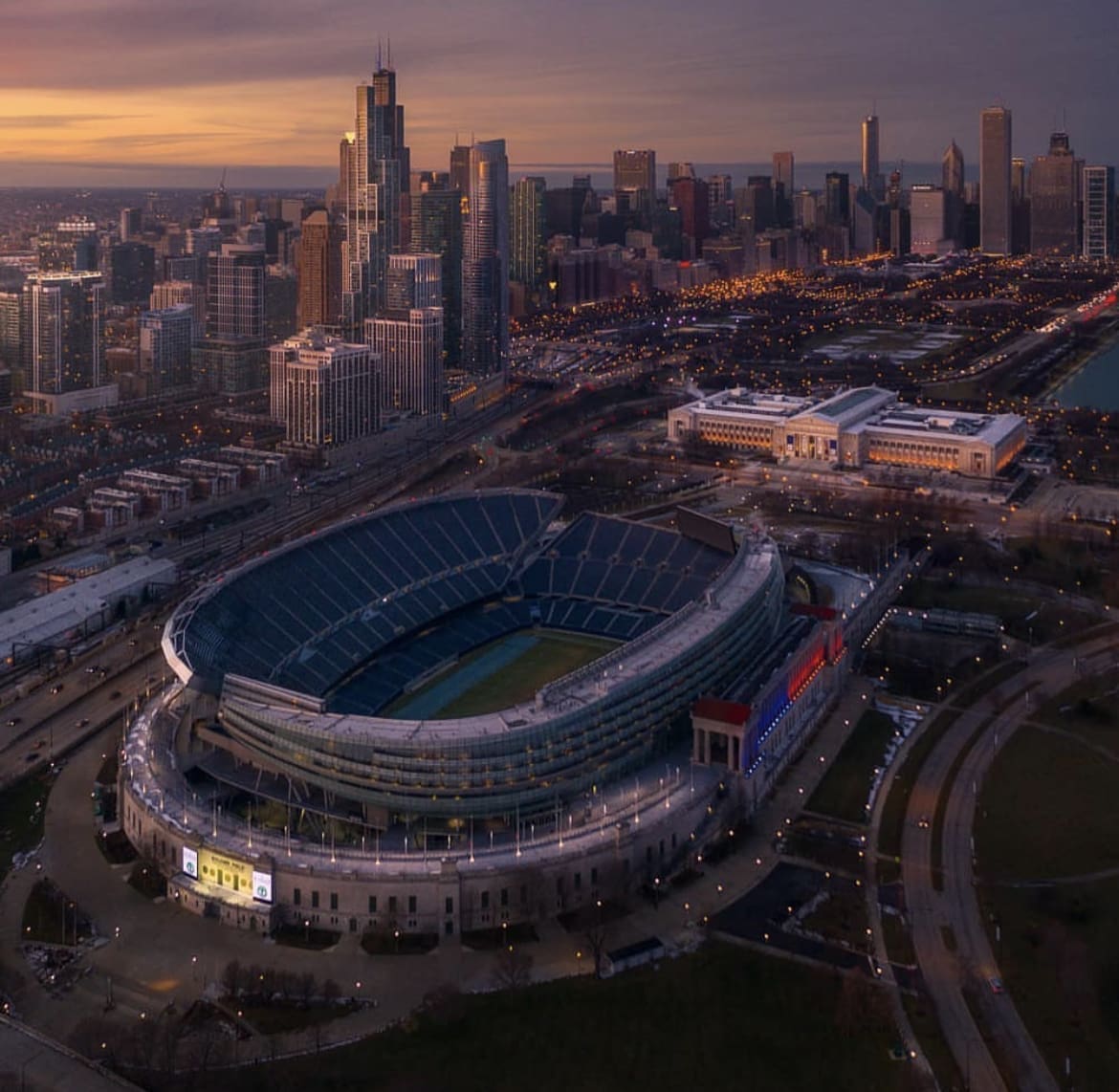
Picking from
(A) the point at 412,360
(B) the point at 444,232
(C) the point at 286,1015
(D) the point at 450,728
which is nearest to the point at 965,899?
(D) the point at 450,728

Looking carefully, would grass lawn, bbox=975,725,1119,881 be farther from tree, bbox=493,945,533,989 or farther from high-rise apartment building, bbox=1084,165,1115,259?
high-rise apartment building, bbox=1084,165,1115,259

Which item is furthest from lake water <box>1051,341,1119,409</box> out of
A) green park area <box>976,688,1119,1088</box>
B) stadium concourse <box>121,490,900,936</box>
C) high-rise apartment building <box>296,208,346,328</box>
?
high-rise apartment building <box>296,208,346,328</box>

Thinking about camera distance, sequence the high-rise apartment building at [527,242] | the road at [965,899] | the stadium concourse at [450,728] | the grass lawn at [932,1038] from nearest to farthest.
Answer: the grass lawn at [932,1038]
the road at [965,899]
the stadium concourse at [450,728]
the high-rise apartment building at [527,242]

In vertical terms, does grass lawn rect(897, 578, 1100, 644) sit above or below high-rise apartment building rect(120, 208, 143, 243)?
below

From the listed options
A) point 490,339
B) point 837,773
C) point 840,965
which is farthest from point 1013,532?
point 490,339

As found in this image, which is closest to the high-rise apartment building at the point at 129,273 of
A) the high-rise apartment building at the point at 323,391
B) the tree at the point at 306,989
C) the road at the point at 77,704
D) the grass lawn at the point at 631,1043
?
the high-rise apartment building at the point at 323,391

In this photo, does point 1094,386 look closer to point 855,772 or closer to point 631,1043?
point 855,772

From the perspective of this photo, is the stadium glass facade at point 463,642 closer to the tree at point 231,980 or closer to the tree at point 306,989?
the tree at point 306,989
